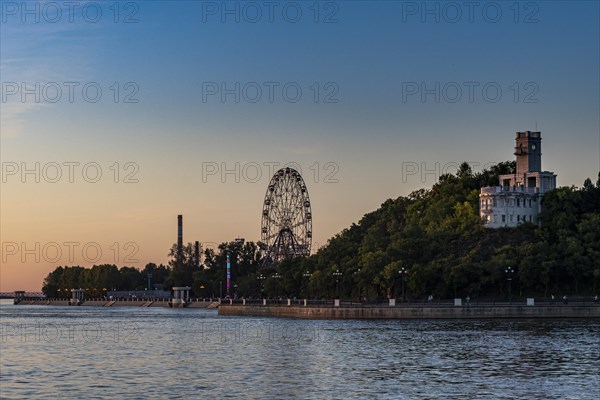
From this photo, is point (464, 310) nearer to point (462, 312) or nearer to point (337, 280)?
point (462, 312)

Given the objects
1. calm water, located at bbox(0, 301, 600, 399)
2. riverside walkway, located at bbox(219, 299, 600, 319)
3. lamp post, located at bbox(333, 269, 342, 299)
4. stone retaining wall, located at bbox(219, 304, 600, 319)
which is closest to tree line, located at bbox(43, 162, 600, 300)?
lamp post, located at bbox(333, 269, 342, 299)

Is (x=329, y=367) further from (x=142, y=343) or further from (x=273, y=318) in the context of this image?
(x=273, y=318)

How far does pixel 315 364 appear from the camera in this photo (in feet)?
259

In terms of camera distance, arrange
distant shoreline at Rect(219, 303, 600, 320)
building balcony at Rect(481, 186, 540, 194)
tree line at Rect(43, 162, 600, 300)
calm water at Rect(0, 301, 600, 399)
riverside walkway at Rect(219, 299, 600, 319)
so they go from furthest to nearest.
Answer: building balcony at Rect(481, 186, 540, 194) < tree line at Rect(43, 162, 600, 300) < riverside walkway at Rect(219, 299, 600, 319) < distant shoreline at Rect(219, 303, 600, 320) < calm water at Rect(0, 301, 600, 399)

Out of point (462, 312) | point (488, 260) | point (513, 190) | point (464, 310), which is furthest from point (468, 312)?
point (513, 190)

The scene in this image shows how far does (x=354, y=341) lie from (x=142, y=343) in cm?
2131

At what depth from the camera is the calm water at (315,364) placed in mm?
61250

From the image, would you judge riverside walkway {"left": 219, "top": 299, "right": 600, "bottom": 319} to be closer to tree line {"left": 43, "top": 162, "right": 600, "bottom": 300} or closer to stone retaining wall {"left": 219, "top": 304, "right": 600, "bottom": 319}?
stone retaining wall {"left": 219, "top": 304, "right": 600, "bottom": 319}

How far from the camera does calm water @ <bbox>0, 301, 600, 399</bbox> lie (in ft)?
201

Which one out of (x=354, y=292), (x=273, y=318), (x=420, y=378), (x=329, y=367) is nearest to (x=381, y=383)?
(x=420, y=378)

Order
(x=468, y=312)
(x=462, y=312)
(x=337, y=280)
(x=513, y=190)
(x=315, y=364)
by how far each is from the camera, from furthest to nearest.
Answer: (x=513, y=190), (x=337, y=280), (x=462, y=312), (x=468, y=312), (x=315, y=364)

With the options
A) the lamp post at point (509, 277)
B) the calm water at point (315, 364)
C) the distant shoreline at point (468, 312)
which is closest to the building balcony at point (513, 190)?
the lamp post at point (509, 277)

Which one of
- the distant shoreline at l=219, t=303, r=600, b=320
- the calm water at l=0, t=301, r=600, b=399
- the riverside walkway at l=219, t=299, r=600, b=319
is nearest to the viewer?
the calm water at l=0, t=301, r=600, b=399

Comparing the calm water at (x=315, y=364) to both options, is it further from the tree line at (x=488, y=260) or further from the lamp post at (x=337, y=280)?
the lamp post at (x=337, y=280)
